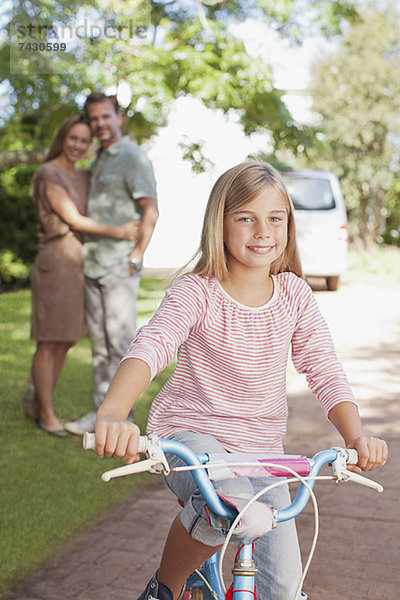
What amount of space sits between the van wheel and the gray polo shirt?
10.5m

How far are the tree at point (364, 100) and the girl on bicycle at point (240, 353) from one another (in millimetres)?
22251

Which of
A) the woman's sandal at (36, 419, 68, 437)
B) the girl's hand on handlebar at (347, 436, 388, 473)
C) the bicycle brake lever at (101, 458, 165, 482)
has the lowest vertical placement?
the woman's sandal at (36, 419, 68, 437)

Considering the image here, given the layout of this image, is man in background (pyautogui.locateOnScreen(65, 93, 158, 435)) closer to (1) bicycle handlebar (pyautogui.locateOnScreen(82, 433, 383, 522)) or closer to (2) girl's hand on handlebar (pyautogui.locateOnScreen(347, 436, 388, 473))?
(2) girl's hand on handlebar (pyautogui.locateOnScreen(347, 436, 388, 473))

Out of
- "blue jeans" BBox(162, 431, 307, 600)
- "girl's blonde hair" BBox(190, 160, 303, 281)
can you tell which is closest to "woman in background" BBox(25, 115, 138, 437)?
"girl's blonde hair" BBox(190, 160, 303, 281)

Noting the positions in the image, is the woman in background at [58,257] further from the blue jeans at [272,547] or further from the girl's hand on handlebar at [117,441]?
the girl's hand on handlebar at [117,441]

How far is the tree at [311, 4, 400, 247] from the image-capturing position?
24500mm

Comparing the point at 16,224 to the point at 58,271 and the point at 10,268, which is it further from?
the point at 58,271

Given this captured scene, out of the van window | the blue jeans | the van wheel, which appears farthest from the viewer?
the van wheel

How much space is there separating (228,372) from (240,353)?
6cm

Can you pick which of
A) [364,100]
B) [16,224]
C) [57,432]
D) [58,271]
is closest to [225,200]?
[58,271]

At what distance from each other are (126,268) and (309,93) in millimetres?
22292

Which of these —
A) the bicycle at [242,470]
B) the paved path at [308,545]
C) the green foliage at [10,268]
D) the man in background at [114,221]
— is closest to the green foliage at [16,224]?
the green foliage at [10,268]

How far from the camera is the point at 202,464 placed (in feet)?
5.63

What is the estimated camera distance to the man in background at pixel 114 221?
4945 mm
